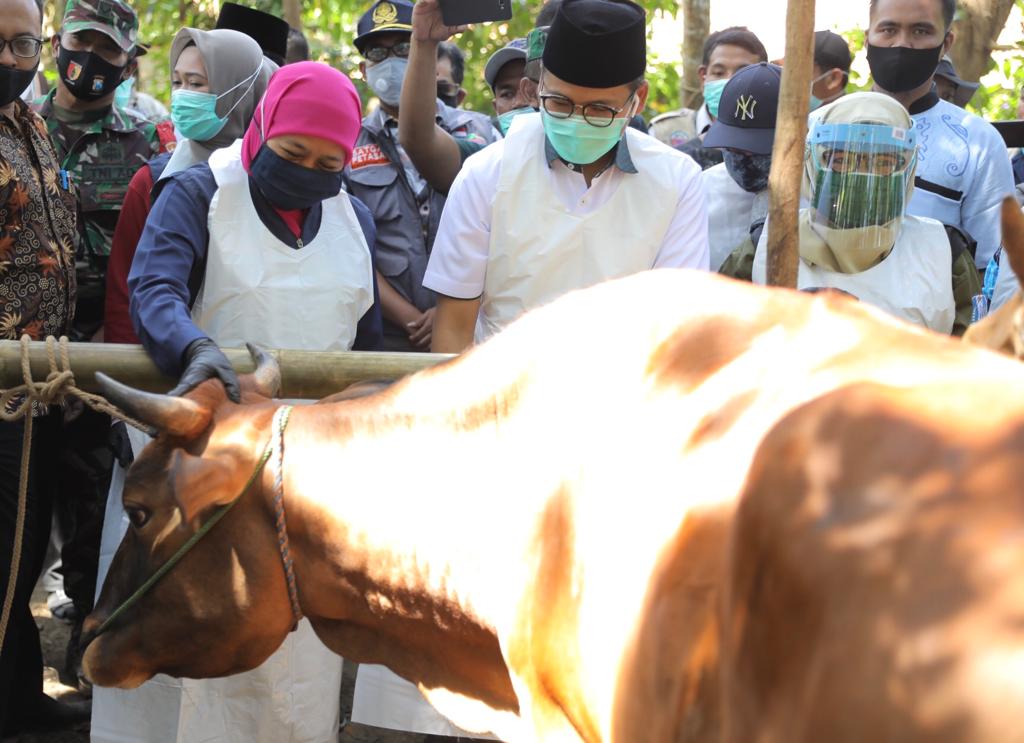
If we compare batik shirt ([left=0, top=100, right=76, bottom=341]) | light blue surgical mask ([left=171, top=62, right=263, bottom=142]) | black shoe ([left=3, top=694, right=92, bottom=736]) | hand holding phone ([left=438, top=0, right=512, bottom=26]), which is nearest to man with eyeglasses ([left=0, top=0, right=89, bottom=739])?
batik shirt ([left=0, top=100, right=76, bottom=341])

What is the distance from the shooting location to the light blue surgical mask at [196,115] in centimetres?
462

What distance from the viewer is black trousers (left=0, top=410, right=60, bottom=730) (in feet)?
12.7

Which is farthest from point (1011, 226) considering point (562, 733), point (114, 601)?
point (114, 601)

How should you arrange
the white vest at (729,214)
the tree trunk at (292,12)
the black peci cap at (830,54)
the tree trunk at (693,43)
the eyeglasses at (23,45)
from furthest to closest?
the tree trunk at (693,43)
the tree trunk at (292,12)
the black peci cap at (830,54)
the white vest at (729,214)
the eyeglasses at (23,45)

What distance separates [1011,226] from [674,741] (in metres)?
1.22

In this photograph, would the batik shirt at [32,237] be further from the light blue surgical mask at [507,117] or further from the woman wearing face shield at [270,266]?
the light blue surgical mask at [507,117]

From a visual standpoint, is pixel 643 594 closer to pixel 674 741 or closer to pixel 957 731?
pixel 674 741

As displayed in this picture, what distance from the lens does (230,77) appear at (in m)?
4.74

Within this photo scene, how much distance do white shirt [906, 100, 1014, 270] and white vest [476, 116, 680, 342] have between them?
1.49 m

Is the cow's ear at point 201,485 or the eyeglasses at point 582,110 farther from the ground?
the eyeglasses at point 582,110

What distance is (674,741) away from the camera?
189 cm

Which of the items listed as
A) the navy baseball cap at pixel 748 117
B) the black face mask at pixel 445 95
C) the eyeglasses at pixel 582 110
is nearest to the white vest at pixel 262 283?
the eyeglasses at pixel 582 110

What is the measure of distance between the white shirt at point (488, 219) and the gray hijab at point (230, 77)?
103cm

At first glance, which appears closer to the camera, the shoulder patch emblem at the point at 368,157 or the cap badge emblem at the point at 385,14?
the shoulder patch emblem at the point at 368,157
